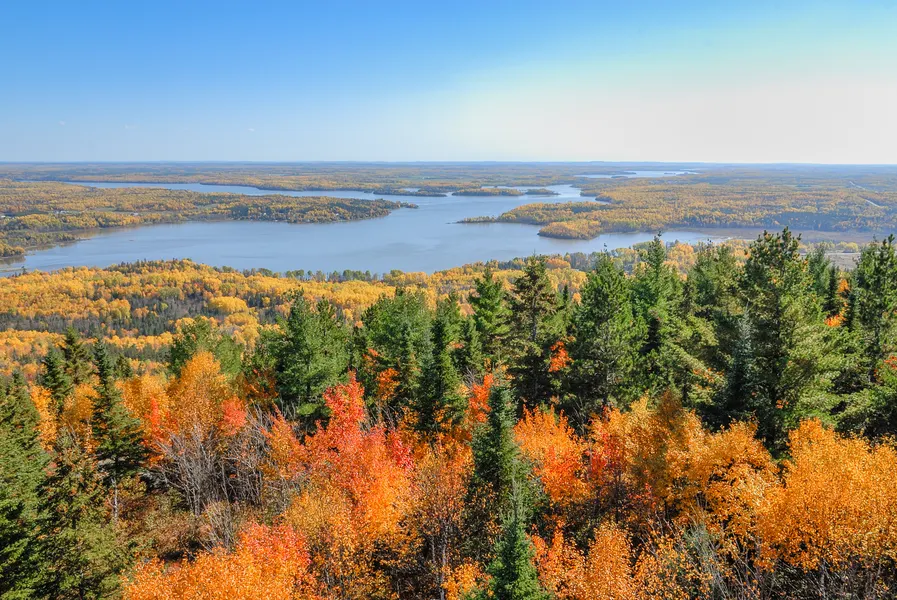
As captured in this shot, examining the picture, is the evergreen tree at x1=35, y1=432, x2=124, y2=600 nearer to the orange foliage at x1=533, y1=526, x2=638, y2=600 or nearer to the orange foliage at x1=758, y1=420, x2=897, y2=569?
the orange foliage at x1=533, y1=526, x2=638, y2=600

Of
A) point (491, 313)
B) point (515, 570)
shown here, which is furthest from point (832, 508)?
point (491, 313)

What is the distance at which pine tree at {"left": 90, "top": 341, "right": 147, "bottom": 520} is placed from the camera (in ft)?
92.3

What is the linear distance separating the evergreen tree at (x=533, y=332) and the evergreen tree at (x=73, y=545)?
18.8 metres

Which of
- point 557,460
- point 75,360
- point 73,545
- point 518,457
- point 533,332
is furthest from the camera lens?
point 75,360

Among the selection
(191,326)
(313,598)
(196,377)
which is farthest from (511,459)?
(191,326)

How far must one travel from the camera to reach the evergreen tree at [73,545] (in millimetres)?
15938

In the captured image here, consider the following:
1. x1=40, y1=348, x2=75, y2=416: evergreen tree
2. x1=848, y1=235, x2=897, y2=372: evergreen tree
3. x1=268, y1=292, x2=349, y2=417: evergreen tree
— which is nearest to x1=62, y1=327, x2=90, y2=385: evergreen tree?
x1=40, y1=348, x2=75, y2=416: evergreen tree

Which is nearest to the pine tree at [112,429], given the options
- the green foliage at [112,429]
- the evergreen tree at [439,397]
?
the green foliage at [112,429]

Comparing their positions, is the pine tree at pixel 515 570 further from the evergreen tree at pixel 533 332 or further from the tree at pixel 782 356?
the evergreen tree at pixel 533 332

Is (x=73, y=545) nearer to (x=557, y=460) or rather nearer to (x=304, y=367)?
(x=304, y=367)

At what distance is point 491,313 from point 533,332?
164 inches

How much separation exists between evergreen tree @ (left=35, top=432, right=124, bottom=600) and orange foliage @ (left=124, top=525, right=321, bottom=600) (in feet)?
4.25

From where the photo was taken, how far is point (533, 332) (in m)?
29.2

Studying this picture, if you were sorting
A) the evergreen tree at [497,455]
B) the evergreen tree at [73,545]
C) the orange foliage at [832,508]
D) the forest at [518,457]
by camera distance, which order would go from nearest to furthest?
the orange foliage at [832,508], the forest at [518,457], the evergreen tree at [73,545], the evergreen tree at [497,455]
